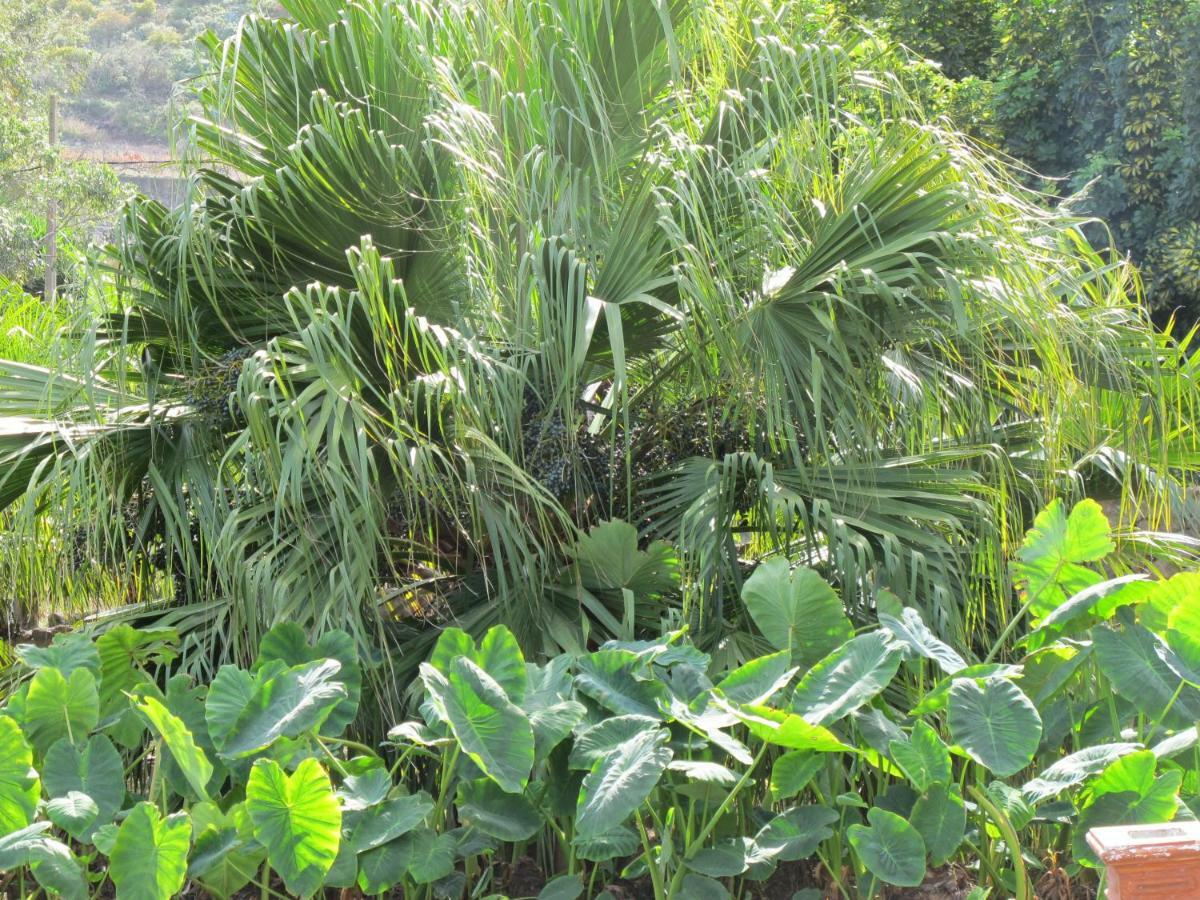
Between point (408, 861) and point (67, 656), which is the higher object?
point (67, 656)

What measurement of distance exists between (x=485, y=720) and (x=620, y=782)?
11.4 inches

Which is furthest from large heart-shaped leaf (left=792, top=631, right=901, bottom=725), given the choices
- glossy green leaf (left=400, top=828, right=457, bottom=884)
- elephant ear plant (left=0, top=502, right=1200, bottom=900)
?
glossy green leaf (left=400, top=828, right=457, bottom=884)

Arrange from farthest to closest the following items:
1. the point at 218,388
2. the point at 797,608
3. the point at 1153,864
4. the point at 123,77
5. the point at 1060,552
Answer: the point at 123,77 < the point at 218,388 < the point at 1060,552 < the point at 797,608 < the point at 1153,864

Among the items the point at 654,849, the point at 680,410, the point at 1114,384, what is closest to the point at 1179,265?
the point at 1114,384

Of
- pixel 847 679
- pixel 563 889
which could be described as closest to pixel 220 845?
pixel 563 889

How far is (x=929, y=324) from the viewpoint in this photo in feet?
9.59

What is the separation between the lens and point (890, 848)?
2.04m

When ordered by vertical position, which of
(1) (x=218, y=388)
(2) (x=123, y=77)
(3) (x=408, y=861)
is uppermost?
(2) (x=123, y=77)

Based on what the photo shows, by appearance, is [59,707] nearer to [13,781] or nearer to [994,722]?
[13,781]

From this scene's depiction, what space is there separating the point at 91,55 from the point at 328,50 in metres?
17.5

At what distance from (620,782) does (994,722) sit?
680 mm

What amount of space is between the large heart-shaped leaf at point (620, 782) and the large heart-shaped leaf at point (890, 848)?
1.21ft

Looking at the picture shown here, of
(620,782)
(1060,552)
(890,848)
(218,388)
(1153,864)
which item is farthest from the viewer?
(218,388)

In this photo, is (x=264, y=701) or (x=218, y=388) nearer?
(x=264, y=701)
